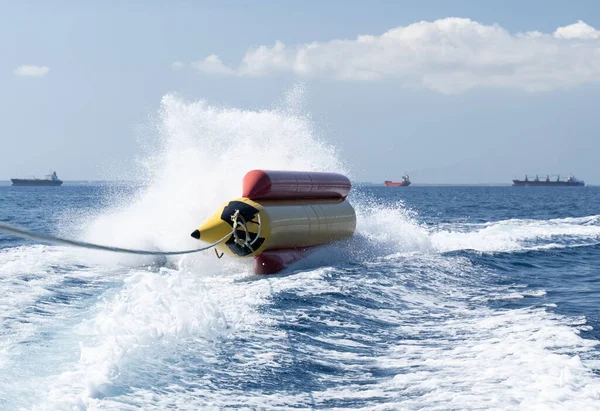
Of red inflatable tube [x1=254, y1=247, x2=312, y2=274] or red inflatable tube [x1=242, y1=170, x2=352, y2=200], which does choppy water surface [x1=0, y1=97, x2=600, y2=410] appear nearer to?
red inflatable tube [x1=254, y1=247, x2=312, y2=274]

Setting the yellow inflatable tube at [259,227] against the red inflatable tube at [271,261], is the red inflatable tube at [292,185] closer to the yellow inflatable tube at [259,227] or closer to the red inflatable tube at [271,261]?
the yellow inflatable tube at [259,227]

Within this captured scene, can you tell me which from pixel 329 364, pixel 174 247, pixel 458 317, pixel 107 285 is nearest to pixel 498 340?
pixel 458 317

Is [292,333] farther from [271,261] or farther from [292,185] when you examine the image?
[292,185]

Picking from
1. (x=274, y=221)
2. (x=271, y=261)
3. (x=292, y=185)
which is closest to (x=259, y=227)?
(x=274, y=221)

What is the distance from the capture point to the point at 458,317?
28.5 ft

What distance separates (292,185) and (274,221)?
56.4 inches

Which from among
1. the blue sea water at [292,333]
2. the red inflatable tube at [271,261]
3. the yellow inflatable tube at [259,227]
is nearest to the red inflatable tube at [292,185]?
the yellow inflatable tube at [259,227]

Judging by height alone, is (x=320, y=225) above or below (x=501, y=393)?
above

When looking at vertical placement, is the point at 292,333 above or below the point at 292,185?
below

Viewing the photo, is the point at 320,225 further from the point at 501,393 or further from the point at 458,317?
the point at 501,393

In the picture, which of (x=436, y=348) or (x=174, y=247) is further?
(x=174, y=247)

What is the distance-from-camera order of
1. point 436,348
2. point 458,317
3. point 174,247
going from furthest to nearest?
point 174,247 < point 458,317 < point 436,348

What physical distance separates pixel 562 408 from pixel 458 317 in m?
3.54

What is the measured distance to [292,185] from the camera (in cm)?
1312
